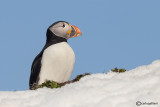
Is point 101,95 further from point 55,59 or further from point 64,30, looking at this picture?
point 64,30

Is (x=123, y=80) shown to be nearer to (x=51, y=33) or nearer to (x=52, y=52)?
(x=52, y=52)

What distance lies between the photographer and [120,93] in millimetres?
5496

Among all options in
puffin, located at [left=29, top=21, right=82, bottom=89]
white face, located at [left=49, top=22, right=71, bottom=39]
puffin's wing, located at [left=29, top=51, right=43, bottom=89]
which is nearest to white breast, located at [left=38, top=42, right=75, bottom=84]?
puffin, located at [left=29, top=21, right=82, bottom=89]

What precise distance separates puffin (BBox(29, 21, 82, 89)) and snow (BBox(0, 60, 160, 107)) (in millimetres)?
6337

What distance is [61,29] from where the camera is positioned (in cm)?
1391

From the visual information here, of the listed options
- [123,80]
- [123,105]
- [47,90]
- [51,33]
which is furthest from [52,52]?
[123,105]

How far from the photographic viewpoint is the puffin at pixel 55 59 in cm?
→ 1274

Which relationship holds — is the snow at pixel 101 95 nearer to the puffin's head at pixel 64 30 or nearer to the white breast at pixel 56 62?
the white breast at pixel 56 62

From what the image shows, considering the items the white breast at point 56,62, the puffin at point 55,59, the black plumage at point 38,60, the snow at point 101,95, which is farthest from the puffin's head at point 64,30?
the snow at point 101,95

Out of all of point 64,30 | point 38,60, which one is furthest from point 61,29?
point 38,60

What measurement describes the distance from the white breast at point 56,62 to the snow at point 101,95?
6.34 meters

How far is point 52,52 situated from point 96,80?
6774 mm

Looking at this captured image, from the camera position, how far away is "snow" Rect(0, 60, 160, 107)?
526 cm

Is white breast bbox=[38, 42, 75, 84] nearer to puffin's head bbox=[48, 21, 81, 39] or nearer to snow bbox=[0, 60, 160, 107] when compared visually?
puffin's head bbox=[48, 21, 81, 39]
